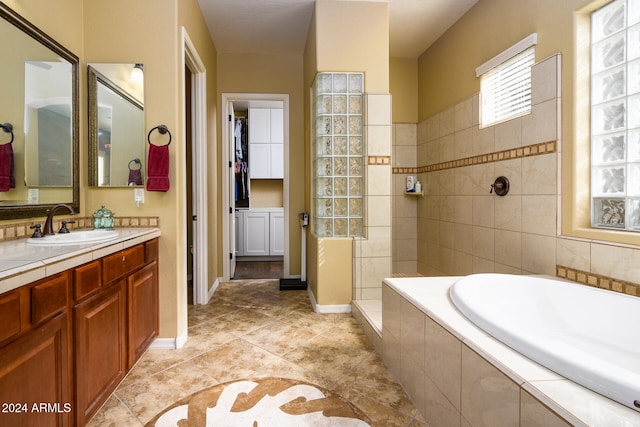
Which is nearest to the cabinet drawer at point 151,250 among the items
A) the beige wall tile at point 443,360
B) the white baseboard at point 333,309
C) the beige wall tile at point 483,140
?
the white baseboard at point 333,309

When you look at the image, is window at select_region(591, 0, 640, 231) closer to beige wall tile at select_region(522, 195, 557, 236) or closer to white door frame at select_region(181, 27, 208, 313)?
beige wall tile at select_region(522, 195, 557, 236)

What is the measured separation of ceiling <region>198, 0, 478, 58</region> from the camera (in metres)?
3.11

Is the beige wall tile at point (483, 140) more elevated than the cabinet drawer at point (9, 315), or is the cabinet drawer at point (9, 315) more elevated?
the beige wall tile at point (483, 140)

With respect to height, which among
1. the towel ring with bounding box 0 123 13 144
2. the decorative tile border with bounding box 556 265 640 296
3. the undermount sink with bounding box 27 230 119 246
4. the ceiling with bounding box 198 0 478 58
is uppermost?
the ceiling with bounding box 198 0 478 58

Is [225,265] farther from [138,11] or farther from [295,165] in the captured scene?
[138,11]

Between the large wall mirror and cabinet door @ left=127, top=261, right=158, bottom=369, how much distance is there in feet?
2.03

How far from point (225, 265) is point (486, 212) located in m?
2.98

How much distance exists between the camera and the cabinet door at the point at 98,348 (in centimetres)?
138

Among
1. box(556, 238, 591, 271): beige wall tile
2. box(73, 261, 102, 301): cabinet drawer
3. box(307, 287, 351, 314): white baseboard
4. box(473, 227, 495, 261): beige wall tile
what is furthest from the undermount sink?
box(473, 227, 495, 261): beige wall tile

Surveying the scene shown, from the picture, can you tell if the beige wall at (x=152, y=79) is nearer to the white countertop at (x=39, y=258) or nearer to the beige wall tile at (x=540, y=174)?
the white countertop at (x=39, y=258)

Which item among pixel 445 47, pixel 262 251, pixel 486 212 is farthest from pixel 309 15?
pixel 262 251

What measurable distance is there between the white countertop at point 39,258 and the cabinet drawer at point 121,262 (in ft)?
0.14

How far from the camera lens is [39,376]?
44.6 inches

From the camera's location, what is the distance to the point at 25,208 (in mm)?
1738
